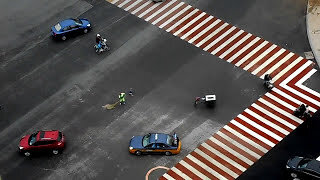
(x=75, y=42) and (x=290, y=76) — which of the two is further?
(x=75, y=42)

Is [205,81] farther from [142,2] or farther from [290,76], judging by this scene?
[142,2]

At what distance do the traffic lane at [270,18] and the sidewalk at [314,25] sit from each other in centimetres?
50

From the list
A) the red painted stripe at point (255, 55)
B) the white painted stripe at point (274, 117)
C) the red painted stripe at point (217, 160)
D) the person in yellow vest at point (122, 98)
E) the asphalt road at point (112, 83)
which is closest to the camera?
the red painted stripe at point (217, 160)

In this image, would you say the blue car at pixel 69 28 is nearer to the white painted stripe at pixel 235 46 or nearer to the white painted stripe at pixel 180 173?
the white painted stripe at pixel 235 46

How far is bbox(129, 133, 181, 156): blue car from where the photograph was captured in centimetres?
4797

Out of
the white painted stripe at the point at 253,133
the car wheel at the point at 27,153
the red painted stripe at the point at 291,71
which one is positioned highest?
the red painted stripe at the point at 291,71

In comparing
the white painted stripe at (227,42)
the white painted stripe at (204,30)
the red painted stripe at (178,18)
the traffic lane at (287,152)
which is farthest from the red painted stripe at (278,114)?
the red painted stripe at (178,18)

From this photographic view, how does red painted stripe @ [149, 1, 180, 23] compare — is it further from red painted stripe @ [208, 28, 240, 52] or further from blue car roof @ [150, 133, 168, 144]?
blue car roof @ [150, 133, 168, 144]

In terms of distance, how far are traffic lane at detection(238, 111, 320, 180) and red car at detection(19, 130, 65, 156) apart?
16.5 m

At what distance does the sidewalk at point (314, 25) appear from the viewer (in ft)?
189

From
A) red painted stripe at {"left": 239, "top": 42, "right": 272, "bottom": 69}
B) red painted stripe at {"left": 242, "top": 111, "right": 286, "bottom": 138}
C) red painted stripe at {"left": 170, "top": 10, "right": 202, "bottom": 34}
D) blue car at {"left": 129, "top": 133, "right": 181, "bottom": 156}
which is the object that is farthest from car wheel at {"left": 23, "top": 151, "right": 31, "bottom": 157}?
red painted stripe at {"left": 239, "top": 42, "right": 272, "bottom": 69}

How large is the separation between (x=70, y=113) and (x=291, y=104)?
847 inches

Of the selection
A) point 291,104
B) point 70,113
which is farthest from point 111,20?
point 291,104

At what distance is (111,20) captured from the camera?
206 ft
